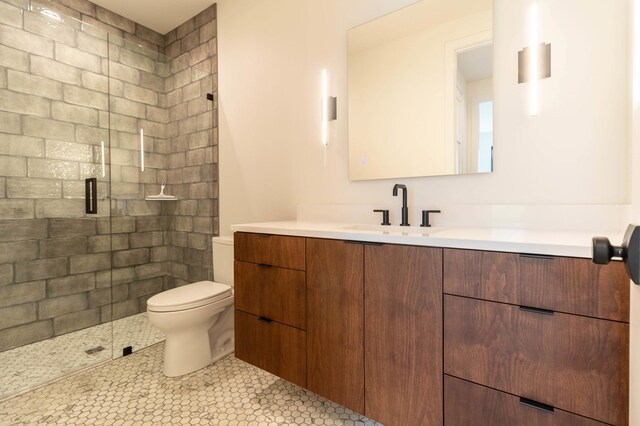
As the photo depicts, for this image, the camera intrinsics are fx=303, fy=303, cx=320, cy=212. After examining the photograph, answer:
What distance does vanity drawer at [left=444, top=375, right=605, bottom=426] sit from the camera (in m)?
0.87

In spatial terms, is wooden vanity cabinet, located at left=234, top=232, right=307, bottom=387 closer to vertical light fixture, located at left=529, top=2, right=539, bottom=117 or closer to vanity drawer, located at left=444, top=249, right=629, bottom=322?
vanity drawer, located at left=444, top=249, right=629, bottom=322

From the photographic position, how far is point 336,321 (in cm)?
131

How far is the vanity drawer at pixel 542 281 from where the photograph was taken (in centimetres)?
80

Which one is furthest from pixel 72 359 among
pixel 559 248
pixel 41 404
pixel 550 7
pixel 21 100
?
pixel 550 7

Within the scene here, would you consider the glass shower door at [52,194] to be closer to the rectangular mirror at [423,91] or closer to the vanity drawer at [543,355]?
the rectangular mirror at [423,91]

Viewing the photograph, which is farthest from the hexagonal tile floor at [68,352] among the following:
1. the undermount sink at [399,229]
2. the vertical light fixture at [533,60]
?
the vertical light fixture at [533,60]

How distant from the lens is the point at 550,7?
1.27m

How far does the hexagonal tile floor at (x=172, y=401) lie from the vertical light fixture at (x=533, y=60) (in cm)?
164

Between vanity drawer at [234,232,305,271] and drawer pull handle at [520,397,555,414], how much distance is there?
910 millimetres

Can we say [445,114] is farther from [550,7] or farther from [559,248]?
[559,248]

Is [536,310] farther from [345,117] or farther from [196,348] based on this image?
[196,348]

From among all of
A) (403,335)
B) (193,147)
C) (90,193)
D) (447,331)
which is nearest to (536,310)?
(447,331)

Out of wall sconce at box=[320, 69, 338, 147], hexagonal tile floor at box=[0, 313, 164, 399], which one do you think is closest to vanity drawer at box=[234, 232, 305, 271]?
wall sconce at box=[320, 69, 338, 147]

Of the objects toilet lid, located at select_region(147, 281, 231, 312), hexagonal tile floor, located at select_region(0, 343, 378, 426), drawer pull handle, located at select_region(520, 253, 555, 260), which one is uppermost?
drawer pull handle, located at select_region(520, 253, 555, 260)
